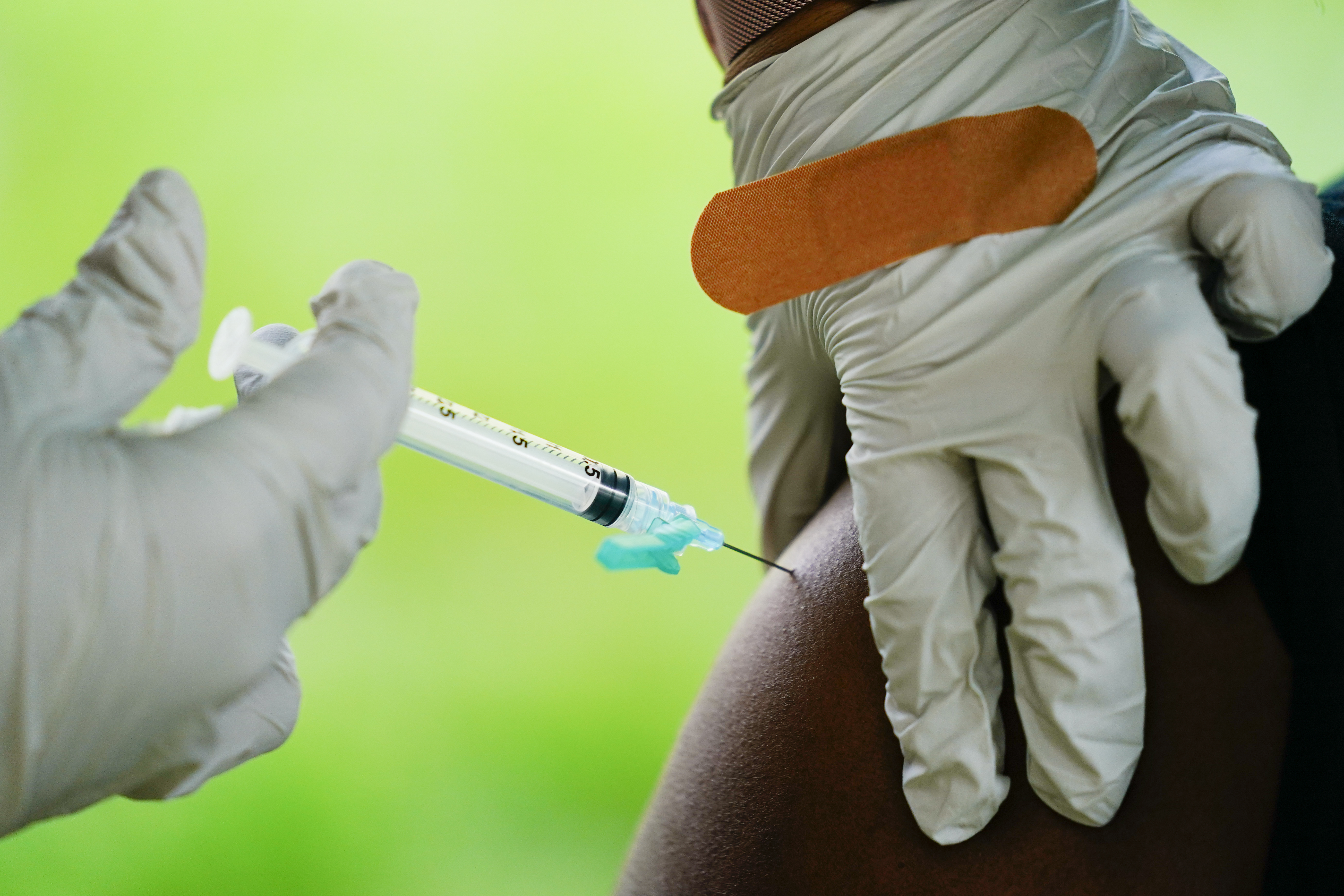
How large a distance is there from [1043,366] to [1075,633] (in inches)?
10.2

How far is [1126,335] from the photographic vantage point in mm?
727

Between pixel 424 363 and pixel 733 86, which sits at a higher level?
pixel 733 86

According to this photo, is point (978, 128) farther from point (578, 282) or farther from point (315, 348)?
point (578, 282)

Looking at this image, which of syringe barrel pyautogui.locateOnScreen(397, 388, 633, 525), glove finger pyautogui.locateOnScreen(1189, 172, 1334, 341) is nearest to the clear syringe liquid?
syringe barrel pyautogui.locateOnScreen(397, 388, 633, 525)

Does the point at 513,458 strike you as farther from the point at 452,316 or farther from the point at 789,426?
the point at 452,316

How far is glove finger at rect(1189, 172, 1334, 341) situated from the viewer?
0.70m

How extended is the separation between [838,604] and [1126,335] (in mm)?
427

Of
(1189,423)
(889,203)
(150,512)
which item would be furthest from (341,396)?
(1189,423)

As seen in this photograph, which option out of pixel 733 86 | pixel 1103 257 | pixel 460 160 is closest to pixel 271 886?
pixel 460 160

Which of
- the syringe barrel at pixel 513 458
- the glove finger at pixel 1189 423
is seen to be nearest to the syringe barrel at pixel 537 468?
the syringe barrel at pixel 513 458

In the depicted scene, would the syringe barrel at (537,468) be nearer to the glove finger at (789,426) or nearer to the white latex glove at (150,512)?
the white latex glove at (150,512)

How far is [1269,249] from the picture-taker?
70cm

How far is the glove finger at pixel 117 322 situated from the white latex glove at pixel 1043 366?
0.66 metres

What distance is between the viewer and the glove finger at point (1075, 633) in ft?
2.43
